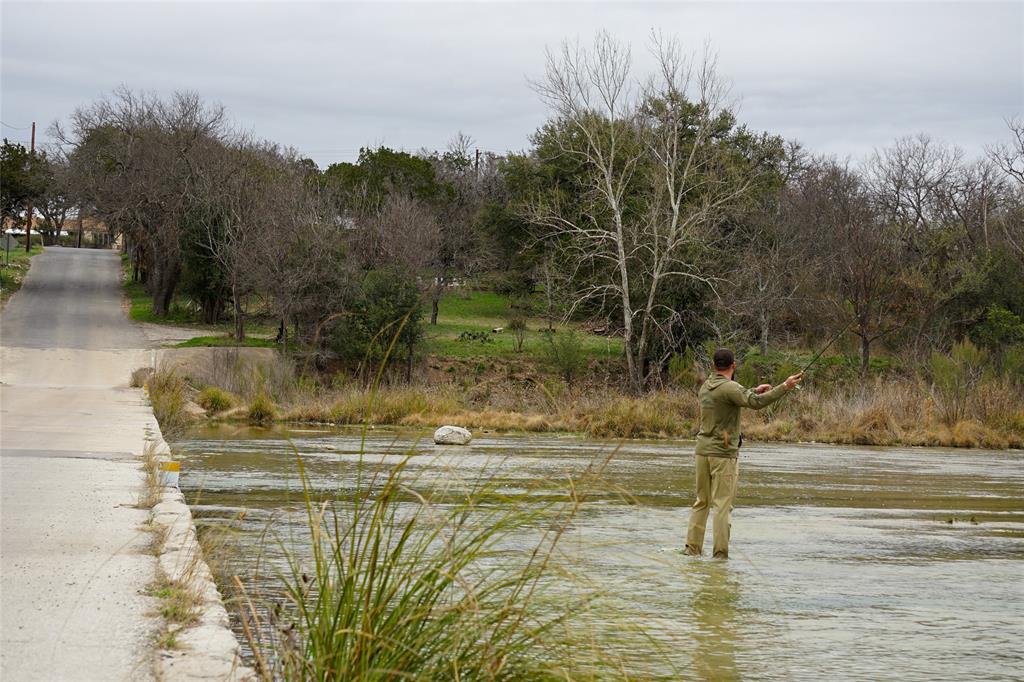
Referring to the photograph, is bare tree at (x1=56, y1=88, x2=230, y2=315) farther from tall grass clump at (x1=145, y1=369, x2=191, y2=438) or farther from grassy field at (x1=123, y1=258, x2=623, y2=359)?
tall grass clump at (x1=145, y1=369, x2=191, y2=438)

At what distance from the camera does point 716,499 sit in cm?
1259

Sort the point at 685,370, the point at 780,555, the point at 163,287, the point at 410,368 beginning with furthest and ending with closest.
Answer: the point at 163,287, the point at 410,368, the point at 685,370, the point at 780,555

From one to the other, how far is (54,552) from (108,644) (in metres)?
2.96

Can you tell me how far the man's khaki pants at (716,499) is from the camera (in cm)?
1255

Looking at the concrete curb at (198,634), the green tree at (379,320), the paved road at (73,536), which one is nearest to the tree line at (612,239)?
the green tree at (379,320)

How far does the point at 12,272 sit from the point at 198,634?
7304cm

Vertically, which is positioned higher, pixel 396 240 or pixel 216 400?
pixel 396 240

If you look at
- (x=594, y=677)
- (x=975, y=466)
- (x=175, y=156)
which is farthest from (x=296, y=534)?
(x=175, y=156)

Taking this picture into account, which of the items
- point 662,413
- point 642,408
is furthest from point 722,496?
point 662,413

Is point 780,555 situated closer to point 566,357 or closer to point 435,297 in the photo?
point 566,357

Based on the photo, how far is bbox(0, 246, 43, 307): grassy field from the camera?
65.6 metres

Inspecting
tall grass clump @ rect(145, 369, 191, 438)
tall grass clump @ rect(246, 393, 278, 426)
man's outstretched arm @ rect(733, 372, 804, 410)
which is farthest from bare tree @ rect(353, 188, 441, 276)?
man's outstretched arm @ rect(733, 372, 804, 410)

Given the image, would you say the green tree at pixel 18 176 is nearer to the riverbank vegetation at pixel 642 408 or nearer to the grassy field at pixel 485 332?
the grassy field at pixel 485 332

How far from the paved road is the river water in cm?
92
